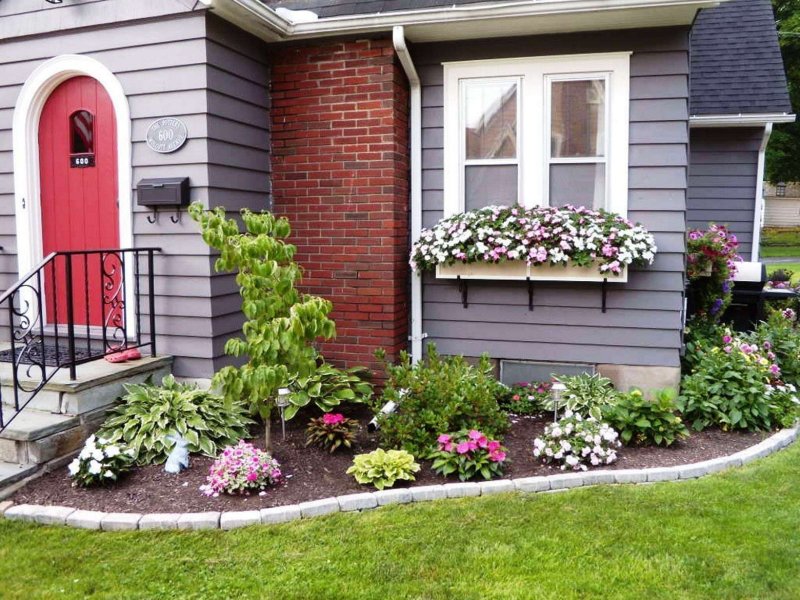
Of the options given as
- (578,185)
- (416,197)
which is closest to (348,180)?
(416,197)

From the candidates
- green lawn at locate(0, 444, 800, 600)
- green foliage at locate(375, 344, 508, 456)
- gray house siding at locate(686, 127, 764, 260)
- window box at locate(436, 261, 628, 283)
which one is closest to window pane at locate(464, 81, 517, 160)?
window box at locate(436, 261, 628, 283)

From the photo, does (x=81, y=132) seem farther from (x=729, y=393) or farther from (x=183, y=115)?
(x=729, y=393)

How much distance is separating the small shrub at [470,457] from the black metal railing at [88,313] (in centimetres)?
223

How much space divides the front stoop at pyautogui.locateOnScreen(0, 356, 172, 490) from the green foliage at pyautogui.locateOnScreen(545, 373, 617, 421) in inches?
112

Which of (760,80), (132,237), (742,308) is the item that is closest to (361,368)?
(132,237)

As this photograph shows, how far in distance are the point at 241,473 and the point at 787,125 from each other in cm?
2759

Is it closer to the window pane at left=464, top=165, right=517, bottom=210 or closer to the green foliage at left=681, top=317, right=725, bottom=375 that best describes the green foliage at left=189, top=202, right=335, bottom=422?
the window pane at left=464, top=165, right=517, bottom=210

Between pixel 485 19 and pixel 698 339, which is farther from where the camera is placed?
pixel 698 339

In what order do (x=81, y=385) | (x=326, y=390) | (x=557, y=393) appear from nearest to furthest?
1. (x=81, y=385)
2. (x=557, y=393)
3. (x=326, y=390)

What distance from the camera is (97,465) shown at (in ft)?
11.8

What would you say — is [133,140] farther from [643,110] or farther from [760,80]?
[760,80]

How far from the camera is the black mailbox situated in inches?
180

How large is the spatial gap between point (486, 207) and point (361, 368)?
154 centimetres

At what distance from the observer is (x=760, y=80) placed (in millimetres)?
8273
